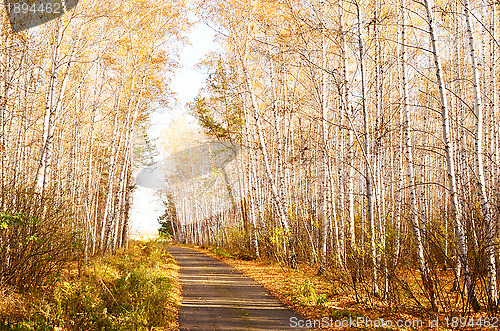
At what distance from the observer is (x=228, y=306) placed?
6809 mm

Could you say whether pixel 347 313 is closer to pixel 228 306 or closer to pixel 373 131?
pixel 228 306

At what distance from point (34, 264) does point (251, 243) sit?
34.4ft

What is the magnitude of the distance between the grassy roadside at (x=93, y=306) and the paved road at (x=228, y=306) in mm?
339

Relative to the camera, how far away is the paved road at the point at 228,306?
18.3ft

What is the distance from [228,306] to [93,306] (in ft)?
8.09

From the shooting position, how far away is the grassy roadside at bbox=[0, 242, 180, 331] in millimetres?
4828

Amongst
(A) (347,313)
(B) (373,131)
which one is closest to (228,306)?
(A) (347,313)

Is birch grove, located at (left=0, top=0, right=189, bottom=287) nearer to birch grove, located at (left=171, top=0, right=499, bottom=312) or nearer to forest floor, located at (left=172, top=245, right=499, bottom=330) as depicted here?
birch grove, located at (left=171, top=0, right=499, bottom=312)

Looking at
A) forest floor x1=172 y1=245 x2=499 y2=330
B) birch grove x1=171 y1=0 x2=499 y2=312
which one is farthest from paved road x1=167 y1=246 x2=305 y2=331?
birch grove x1=171 y1=0 x2=499 y2=312

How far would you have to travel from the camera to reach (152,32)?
11508 mm

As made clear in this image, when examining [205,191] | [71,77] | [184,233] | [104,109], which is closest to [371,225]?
[71,77]

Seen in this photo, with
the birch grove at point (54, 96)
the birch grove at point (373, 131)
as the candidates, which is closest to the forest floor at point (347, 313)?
the birch grove at point (373, 131)

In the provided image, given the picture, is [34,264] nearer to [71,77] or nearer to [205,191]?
[71,77]

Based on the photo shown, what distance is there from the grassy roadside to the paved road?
1.11 ft
